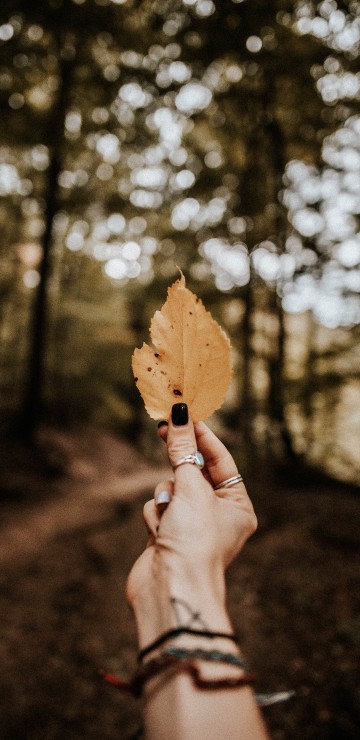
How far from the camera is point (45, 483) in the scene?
9852 mm

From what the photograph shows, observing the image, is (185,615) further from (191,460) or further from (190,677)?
(191,460)

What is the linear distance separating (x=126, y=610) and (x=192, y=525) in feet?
17.2

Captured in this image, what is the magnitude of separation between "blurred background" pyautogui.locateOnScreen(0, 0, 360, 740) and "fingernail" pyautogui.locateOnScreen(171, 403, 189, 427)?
301 cm

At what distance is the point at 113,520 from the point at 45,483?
2413 mm

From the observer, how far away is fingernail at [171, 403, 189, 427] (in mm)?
1199

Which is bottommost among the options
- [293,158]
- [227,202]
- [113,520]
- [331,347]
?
[113,520]

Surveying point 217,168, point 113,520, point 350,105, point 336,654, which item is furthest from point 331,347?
point 113,520

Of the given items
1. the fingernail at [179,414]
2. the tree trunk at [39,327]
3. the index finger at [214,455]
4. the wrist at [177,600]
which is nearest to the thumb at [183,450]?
the fingernail at [179,414]

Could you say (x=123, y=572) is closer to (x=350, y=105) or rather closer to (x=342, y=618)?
(x=342, y=618)

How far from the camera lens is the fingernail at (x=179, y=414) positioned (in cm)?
120

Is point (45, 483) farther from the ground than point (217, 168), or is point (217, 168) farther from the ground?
point (217, 168)

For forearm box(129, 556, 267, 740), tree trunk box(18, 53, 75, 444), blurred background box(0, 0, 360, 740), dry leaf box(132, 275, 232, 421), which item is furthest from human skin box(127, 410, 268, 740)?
tree trunk box(18, 53, 75, 444)

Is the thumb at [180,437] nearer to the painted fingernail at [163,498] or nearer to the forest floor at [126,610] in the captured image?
the painted fingernail at [163,498]

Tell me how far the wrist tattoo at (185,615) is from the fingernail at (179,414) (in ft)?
1.62
